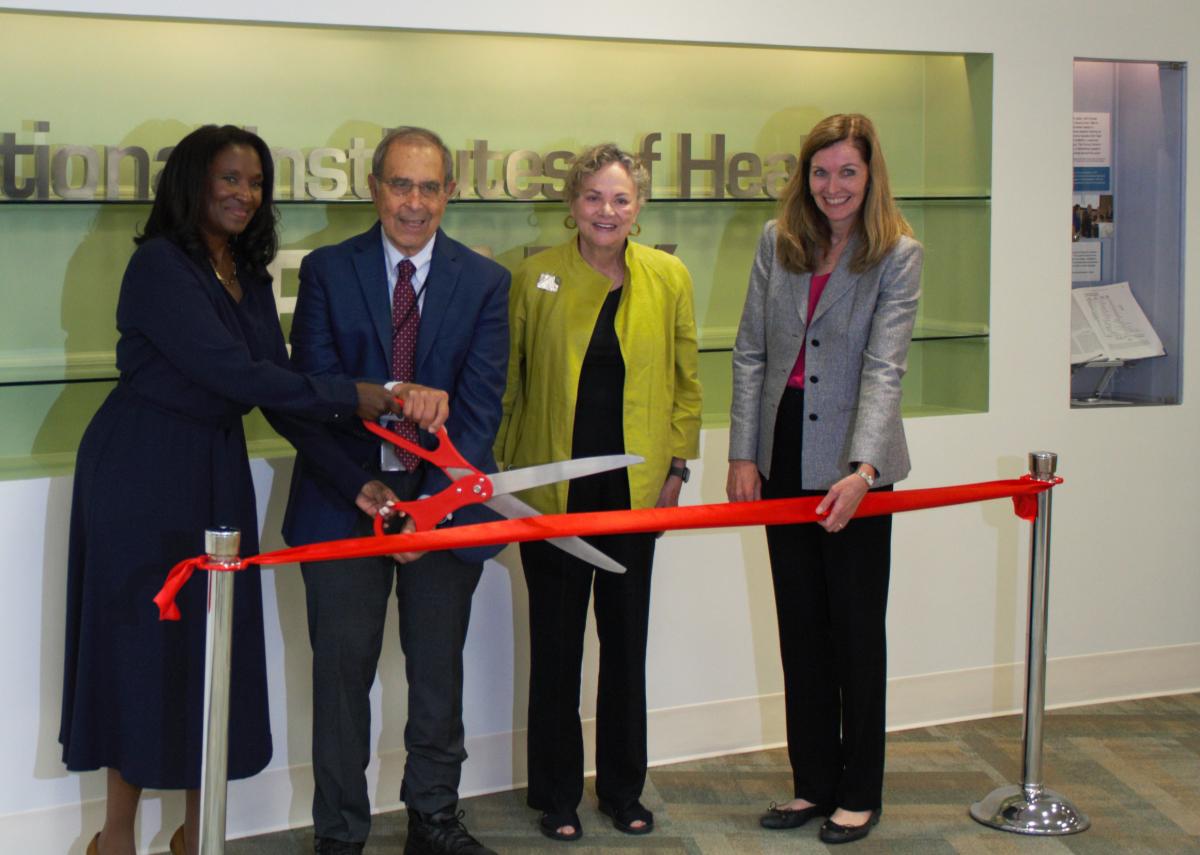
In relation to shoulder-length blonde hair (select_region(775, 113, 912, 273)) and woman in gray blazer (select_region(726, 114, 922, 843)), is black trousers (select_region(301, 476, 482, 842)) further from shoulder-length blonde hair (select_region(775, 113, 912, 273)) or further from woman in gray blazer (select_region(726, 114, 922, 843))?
shoulder-length blonde hair (select_region(775, 113, 912, 273))

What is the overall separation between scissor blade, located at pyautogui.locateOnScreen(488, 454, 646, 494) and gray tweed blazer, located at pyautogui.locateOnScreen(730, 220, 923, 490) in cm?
67

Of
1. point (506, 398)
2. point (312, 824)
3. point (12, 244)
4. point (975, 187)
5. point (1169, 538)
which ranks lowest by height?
point (312, 824)

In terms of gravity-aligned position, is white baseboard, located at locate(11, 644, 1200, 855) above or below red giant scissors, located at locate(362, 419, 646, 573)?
below

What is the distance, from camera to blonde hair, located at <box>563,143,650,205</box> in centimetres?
374

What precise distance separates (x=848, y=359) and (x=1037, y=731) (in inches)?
48.2

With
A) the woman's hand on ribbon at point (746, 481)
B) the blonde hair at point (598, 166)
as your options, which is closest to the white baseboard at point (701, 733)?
the woman's hand on ribbon at point (746, 481)

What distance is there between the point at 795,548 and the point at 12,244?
226 cm

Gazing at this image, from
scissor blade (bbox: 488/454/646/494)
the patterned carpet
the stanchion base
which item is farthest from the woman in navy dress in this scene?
the stanchion base

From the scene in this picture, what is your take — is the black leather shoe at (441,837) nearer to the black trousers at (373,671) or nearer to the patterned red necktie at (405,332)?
the black trousers at (373,671)

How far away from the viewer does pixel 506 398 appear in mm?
3963

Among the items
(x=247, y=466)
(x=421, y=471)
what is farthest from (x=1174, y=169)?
(x=247, y=466)

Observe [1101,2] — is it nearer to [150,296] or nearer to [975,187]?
[975,187]

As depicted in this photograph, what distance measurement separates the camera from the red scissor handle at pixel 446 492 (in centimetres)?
321

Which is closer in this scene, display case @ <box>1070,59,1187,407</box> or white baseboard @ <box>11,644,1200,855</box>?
white baseboard @ <box>11,644,1200,855</box>
